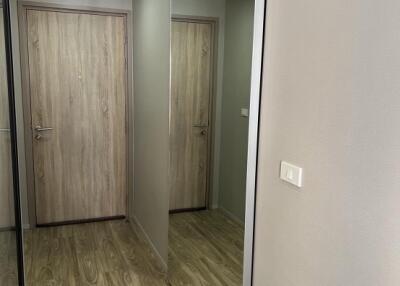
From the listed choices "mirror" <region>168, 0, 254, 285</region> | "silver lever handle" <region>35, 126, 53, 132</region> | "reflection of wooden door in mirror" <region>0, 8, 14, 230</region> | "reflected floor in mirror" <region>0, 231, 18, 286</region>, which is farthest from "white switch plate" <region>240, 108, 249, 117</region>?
"silver lever handle" <region>35, 126, 53, 132</region>

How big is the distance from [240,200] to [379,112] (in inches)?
48.2

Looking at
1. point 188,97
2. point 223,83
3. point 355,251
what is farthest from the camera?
point 188,97

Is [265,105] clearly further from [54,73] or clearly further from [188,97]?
[54,73]

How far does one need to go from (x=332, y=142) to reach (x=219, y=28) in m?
1.47

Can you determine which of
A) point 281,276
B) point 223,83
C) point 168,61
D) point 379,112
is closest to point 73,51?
point 168,61

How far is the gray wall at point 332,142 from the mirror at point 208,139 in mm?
364

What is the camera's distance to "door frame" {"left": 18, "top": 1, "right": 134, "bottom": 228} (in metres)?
3.44

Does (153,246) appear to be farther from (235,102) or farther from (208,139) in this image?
(235,102)

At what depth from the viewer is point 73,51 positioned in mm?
3619

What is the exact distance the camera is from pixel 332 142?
1.53 m

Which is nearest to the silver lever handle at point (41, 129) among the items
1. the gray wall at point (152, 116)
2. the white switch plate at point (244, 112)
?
the gray wall at point (152, 116)

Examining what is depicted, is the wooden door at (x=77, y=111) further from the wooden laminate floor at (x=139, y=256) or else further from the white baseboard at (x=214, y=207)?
the white baseboard at (x=214, y=207)

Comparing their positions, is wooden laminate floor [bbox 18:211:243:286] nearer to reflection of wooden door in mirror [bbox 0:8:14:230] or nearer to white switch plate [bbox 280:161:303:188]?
white switch plate [bbox 280:161:303:188]

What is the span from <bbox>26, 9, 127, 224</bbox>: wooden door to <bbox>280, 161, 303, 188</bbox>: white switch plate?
2382mm
